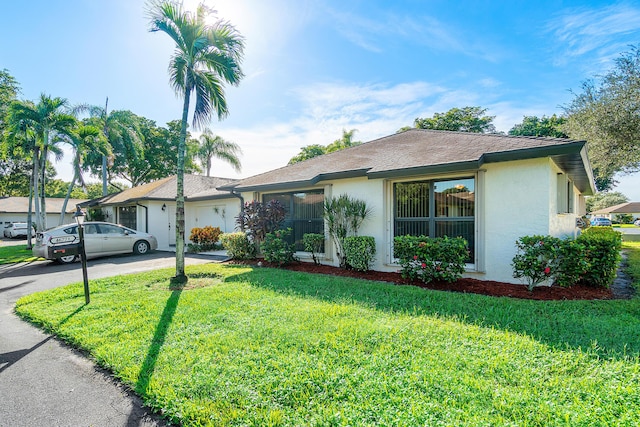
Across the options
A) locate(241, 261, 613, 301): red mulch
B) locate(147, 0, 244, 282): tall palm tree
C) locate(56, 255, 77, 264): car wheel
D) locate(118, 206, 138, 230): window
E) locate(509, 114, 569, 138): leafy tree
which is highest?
locate(509, 114, 569, 138): leafy tree

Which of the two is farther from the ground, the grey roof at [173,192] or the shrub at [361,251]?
the grey roof at [173,192]

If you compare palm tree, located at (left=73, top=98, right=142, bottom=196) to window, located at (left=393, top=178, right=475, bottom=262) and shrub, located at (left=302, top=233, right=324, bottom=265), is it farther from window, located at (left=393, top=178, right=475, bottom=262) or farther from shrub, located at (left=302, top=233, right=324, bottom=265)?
window, located at (left=393, top=178, right=475, bottom=262)

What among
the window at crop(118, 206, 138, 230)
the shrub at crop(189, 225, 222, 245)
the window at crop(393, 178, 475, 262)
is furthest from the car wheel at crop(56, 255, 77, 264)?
the window at crop(393, 178, 475, 262)

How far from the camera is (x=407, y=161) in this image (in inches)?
300

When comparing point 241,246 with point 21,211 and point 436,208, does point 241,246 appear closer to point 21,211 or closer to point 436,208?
point 436,208

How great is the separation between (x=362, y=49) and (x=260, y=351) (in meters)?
9.69

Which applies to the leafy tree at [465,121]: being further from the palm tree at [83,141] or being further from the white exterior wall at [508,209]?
the palm tree at [83,141]

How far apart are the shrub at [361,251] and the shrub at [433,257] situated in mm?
1107

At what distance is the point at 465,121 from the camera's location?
25547 mm

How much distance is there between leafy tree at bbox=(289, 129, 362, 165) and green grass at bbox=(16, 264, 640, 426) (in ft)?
64.4

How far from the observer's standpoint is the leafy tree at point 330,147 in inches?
1016

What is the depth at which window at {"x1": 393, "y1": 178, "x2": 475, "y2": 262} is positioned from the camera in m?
7.09

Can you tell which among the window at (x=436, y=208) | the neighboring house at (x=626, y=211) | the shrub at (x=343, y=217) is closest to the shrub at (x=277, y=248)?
the shrub at (x=343, y=217)

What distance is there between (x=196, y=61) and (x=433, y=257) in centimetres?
731
